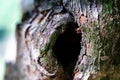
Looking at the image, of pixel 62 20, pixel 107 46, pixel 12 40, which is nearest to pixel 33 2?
pixel 62 20

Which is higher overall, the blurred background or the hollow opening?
the hollow opening

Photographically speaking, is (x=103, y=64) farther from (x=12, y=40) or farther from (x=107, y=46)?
(x=12, y=40)

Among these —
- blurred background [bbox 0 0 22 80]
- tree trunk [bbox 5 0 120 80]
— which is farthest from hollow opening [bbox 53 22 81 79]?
blurred background [bbox 0 0 22 80]

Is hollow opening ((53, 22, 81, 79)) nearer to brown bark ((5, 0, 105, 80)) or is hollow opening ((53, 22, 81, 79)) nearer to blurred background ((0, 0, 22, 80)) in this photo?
brown bark ((5, 0, 105, 80))

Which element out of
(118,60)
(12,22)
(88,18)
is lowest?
(12,22)

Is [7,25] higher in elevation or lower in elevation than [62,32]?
lower

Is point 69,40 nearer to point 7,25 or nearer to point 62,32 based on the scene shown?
point 62,32

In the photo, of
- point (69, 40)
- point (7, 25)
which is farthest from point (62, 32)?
point (7, 25)
